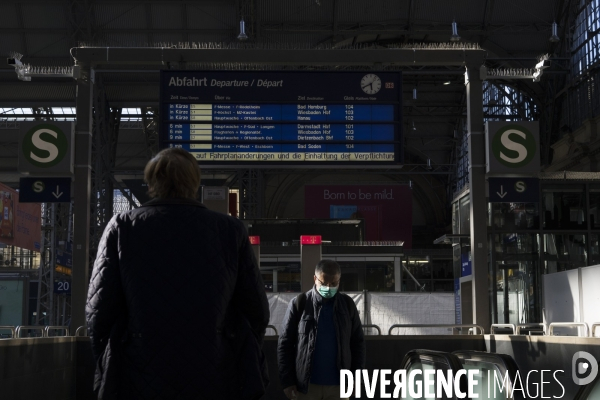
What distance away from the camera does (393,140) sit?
468 inches

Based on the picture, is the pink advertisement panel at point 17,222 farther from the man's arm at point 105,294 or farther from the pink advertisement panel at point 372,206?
the man's arm at point 105,294

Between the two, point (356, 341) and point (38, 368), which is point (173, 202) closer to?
point (356, 341)

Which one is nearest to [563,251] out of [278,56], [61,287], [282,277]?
[282,277]

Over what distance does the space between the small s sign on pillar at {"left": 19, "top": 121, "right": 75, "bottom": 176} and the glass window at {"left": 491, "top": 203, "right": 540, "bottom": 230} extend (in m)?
13.5

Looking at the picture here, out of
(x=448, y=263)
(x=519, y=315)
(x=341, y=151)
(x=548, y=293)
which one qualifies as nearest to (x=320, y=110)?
(x=341, y=151)

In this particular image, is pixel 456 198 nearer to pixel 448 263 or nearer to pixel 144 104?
pixel 144 104

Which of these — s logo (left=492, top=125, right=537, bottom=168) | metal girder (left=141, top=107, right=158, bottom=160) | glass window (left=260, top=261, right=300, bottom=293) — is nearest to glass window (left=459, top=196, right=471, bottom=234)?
glass window (left=260, top=261, right=300, bottom=293)

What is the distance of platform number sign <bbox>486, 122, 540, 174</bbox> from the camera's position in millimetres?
10922

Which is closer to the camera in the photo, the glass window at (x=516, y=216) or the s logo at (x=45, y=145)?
the s logo at (x=45, y=145)

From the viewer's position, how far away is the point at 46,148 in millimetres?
10844

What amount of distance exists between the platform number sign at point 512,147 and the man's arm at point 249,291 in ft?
27.7

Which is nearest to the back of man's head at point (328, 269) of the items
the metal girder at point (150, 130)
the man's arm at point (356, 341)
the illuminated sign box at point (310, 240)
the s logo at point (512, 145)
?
the man's arm at point (356, 341)

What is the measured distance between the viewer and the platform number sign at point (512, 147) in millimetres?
10922

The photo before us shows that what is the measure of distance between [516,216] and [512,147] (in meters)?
11.2
